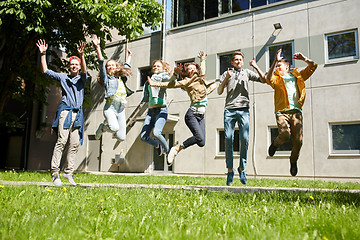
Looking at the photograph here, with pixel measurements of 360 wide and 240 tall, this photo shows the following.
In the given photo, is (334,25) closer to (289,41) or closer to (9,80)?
(289,41)

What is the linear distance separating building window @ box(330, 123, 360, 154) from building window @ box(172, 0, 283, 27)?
6704mm

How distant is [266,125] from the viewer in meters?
15.2

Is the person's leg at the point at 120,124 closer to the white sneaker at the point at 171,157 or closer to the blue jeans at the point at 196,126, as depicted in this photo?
the white sneaker at the point at 171,157

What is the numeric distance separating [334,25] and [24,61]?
13.0 meters

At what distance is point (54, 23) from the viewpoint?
39.9 feet

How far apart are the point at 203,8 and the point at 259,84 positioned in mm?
5532

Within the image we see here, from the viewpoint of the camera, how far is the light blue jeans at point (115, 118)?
6.91 meters

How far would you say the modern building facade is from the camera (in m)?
13.8

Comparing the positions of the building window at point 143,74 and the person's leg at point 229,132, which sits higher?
the building window at point 143,74

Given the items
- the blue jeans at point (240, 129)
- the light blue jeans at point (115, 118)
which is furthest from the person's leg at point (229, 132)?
the light blue jeans at point (115, 118)

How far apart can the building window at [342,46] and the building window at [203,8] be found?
3.37m

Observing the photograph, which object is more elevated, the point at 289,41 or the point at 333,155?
the point at 289,41

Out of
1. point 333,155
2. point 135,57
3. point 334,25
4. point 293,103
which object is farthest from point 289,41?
point 293,103

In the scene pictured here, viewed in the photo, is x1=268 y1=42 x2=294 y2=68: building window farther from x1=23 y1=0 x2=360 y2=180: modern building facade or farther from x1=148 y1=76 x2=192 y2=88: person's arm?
x1=148 y1=76 x2=192 y2=88: person's arm
